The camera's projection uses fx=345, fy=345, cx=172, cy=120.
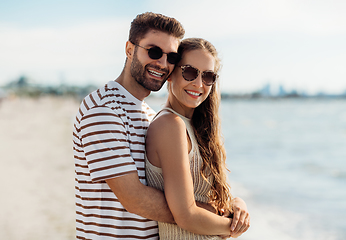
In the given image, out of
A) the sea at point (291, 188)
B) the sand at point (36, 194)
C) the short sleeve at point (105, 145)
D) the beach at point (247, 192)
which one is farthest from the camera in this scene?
the sea at point (291, 188)

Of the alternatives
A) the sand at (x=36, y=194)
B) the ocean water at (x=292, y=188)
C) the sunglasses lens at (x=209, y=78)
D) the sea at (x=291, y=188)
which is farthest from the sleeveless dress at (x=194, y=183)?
the sand at (x=36, y=194)

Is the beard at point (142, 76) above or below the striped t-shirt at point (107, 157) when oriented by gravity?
above

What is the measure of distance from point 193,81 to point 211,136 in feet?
1.53

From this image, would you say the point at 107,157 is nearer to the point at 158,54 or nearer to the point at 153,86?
the point at 153,86

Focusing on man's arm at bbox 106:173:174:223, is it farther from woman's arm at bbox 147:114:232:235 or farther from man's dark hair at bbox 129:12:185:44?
man's dark hair at bbox 129:12:185:44

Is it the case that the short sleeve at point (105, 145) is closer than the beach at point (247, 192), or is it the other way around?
the short sleeve at point (105, 145)

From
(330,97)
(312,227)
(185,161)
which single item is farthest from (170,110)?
(330,97)

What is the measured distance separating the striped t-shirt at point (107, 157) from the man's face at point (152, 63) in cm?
16

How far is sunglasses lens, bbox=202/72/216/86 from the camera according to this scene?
2.55m

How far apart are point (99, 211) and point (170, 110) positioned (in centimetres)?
82

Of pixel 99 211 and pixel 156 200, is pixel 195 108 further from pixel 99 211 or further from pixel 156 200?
pixel 99 211

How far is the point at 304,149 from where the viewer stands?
21625 millimetres

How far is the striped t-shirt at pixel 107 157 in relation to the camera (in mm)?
2121

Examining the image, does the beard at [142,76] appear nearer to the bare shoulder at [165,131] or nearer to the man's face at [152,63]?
the man's face at [152,63]
